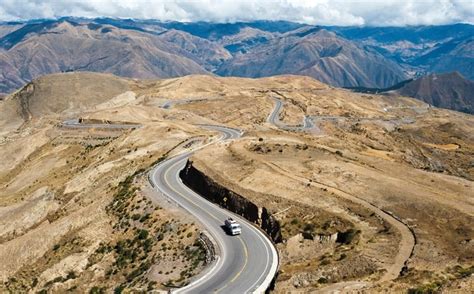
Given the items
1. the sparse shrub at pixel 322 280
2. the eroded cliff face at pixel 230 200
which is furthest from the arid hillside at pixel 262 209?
the eroded cliff face at pixel 230 200

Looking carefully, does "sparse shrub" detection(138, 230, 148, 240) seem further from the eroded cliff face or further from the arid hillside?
the eroded cliff face

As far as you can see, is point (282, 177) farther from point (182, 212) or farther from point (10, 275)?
point (10, 275)

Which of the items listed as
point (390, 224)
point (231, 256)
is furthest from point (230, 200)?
point (390, 224)

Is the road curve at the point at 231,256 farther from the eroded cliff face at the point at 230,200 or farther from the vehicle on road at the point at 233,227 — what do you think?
the eroded cliff face at the point at 230,200

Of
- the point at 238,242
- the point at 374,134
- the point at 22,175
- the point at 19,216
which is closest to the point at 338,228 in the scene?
the point at 238,242

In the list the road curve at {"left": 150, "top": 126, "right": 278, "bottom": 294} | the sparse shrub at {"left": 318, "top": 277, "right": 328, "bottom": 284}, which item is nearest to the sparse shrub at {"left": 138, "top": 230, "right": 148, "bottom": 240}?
the road curve at {"left": 150, "top": 126, "right": 278, "bottom": 294}

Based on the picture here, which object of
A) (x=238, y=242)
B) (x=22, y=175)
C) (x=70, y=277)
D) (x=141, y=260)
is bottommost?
(x=22, y=175)

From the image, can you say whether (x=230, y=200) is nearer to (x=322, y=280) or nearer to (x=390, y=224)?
(x=390, y=224)
